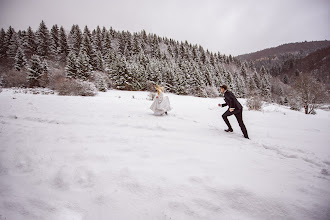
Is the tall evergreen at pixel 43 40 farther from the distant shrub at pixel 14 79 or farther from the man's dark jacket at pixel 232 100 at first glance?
the man's dark jacket at pixel 232 100

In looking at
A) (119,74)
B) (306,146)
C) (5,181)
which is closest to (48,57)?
(119,74)

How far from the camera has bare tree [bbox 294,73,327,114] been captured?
71.2 ft

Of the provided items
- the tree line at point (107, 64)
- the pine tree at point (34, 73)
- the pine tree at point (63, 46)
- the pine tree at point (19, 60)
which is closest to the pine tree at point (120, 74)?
the tree line at point (107, 64)

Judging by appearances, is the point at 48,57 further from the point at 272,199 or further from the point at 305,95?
the point at 305,95

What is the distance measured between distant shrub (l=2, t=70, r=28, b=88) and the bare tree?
1957 inches

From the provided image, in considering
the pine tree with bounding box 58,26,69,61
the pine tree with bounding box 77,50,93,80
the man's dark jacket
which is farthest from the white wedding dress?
the pine tree with bounding box 58,26,69,61

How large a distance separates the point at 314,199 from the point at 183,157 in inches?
78.9

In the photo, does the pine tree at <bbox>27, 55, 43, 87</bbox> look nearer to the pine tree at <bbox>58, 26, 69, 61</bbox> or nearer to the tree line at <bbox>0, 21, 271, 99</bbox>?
the tree line at <bbox>0, 21, 271, 99</bbox>

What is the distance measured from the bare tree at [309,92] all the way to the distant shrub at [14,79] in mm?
49700

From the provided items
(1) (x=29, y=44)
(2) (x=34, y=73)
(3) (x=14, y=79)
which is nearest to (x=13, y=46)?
(1) (x=29, y=44)

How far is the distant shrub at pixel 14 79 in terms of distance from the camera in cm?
2569

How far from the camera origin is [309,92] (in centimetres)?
2202

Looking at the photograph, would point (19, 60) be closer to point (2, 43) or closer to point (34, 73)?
point (34, 73)

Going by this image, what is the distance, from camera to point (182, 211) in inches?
67.6
